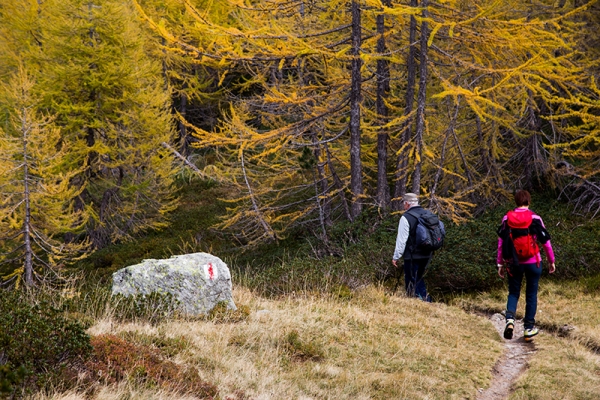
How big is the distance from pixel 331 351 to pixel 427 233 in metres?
3.30

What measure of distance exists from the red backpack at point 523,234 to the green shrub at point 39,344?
5068mm

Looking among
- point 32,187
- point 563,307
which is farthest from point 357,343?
point 32,187

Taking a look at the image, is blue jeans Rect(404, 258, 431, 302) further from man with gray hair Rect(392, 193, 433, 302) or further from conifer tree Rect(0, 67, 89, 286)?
conifer tree Rect(0, 67, 89, 286)

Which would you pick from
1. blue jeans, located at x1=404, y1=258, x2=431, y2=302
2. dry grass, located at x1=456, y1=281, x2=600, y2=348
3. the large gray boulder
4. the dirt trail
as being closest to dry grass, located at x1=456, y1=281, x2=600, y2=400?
dry grass, located at x1=456, y1=281, x2=600, y2=348

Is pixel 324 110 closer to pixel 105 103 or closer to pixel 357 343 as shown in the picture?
pixel 105 103

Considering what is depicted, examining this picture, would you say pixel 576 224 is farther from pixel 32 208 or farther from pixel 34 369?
pixel 32 208

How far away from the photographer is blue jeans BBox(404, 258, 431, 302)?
9.46 m

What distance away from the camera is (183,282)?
7258 mm

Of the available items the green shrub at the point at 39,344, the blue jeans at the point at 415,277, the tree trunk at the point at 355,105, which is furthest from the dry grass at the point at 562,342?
the tree trunk at the point at 355,105

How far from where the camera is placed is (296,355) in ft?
20.4

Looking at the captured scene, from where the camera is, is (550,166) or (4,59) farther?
(4,59)

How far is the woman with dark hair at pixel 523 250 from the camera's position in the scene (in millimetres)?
7180

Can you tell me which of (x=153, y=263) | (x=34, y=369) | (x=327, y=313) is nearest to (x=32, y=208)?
(x=153, y=263)

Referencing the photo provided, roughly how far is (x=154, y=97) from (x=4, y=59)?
7754 millimetres
